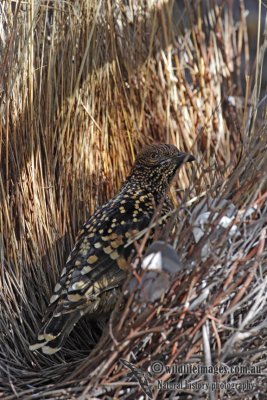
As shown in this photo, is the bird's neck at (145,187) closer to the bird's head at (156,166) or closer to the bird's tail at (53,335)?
the bird's head at (156,166)

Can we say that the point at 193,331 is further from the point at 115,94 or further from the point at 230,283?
the point at 115,94

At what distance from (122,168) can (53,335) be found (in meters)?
0.75

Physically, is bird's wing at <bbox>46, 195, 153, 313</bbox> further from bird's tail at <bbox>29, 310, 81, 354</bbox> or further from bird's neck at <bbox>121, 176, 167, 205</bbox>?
bird's neck at <bbox>121, 176, 167, 205</bbox>

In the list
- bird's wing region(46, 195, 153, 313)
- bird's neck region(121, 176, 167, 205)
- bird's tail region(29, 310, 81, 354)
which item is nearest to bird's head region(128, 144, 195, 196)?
bird's neck region(121, 176, 167, 205)

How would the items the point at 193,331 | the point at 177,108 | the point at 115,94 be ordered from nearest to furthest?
the point at 193,331 < the point at 115,94 < the point at 177,108

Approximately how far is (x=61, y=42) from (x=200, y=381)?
3.83 feet

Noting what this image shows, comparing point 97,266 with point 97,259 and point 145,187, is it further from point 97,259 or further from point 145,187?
point 145,187

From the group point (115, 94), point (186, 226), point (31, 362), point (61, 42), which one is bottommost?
point (31, 362)

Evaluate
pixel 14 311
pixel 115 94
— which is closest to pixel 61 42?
pixel 115 94

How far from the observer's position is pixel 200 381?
1.74 metres

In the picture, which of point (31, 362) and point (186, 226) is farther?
point (31, 362)

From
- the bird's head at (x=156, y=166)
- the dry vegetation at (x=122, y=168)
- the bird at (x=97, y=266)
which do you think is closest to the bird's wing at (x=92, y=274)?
the bird at (x=97, y=266)

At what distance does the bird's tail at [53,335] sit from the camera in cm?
207

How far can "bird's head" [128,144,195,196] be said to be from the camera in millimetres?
Answer: 2488
